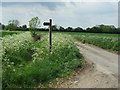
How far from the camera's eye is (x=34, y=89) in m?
6.85

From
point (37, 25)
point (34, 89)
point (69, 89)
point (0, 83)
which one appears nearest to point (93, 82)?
point (69, 89)

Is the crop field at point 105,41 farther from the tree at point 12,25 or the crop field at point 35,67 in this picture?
the tree at point 12,25

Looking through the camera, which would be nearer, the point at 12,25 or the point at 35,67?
the point at 35,67

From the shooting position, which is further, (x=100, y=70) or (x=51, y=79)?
(x=100, y=70)

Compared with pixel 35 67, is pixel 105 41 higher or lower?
higher

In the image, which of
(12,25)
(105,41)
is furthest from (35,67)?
(12,25)

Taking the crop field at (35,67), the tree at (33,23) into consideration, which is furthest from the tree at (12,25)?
the crop field at (35,67)

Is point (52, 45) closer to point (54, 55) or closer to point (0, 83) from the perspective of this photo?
point (54, 55)

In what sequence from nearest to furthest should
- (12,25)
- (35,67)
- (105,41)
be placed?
(35,67), (105,41), (12,25)

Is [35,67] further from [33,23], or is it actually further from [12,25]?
[12,25]

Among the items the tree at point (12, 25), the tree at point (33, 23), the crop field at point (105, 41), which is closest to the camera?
the crop field at point (105, 41)

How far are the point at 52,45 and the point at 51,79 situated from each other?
4.69m

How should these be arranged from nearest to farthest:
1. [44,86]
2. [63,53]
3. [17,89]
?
1. [17,89]
2. [44,86]
3. [63,53]

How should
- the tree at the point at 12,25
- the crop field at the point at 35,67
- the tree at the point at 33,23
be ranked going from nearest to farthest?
1. the crop field at the point at 35,67
2. the tree at the point at 33,23
3. the tree at the point at 12,25
